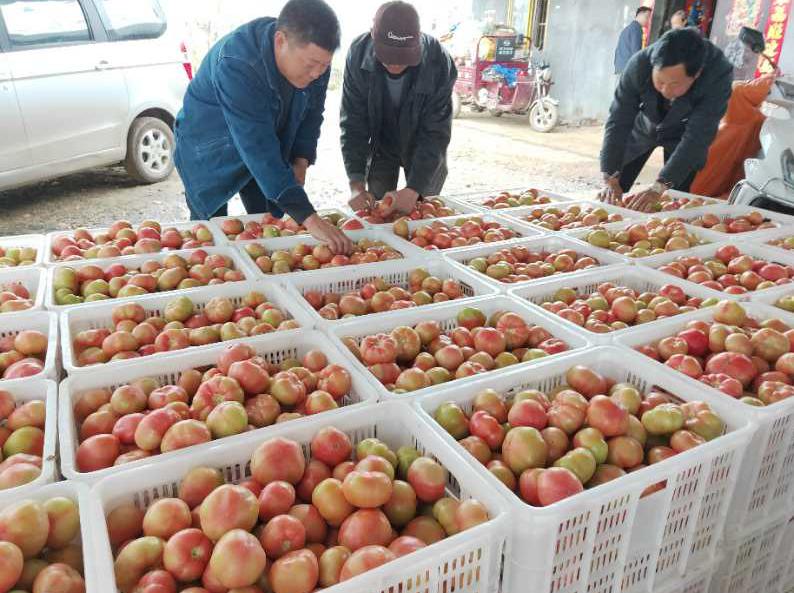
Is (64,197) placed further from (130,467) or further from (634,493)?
(634,493)

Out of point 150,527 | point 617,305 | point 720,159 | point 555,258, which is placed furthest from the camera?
point 720,159

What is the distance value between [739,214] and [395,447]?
9.27 feet

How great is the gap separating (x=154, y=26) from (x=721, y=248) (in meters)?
6.11

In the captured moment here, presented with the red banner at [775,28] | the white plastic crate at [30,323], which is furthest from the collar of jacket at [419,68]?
the red banner at [775,28]

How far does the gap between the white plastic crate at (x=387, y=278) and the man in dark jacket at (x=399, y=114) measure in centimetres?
73

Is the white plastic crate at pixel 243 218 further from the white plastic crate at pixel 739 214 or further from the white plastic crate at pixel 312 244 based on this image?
the white plastic crate at pixel 739 214

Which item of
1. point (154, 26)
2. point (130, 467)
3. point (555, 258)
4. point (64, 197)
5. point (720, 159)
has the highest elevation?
point (154, 26)

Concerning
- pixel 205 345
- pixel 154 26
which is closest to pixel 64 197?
pixel 154 26

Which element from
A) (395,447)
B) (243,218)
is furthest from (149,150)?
(395,447)

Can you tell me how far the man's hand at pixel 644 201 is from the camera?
3.46 m

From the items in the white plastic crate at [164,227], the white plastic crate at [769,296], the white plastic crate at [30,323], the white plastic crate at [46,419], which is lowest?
the white plastic crate at [769,296]

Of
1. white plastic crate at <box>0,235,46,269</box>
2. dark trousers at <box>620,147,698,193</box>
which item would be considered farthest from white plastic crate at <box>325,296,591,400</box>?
dark trousers at <box>620,147,698,193</box>

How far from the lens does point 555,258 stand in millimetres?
2713

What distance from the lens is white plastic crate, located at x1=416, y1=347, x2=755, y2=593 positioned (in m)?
1.17
